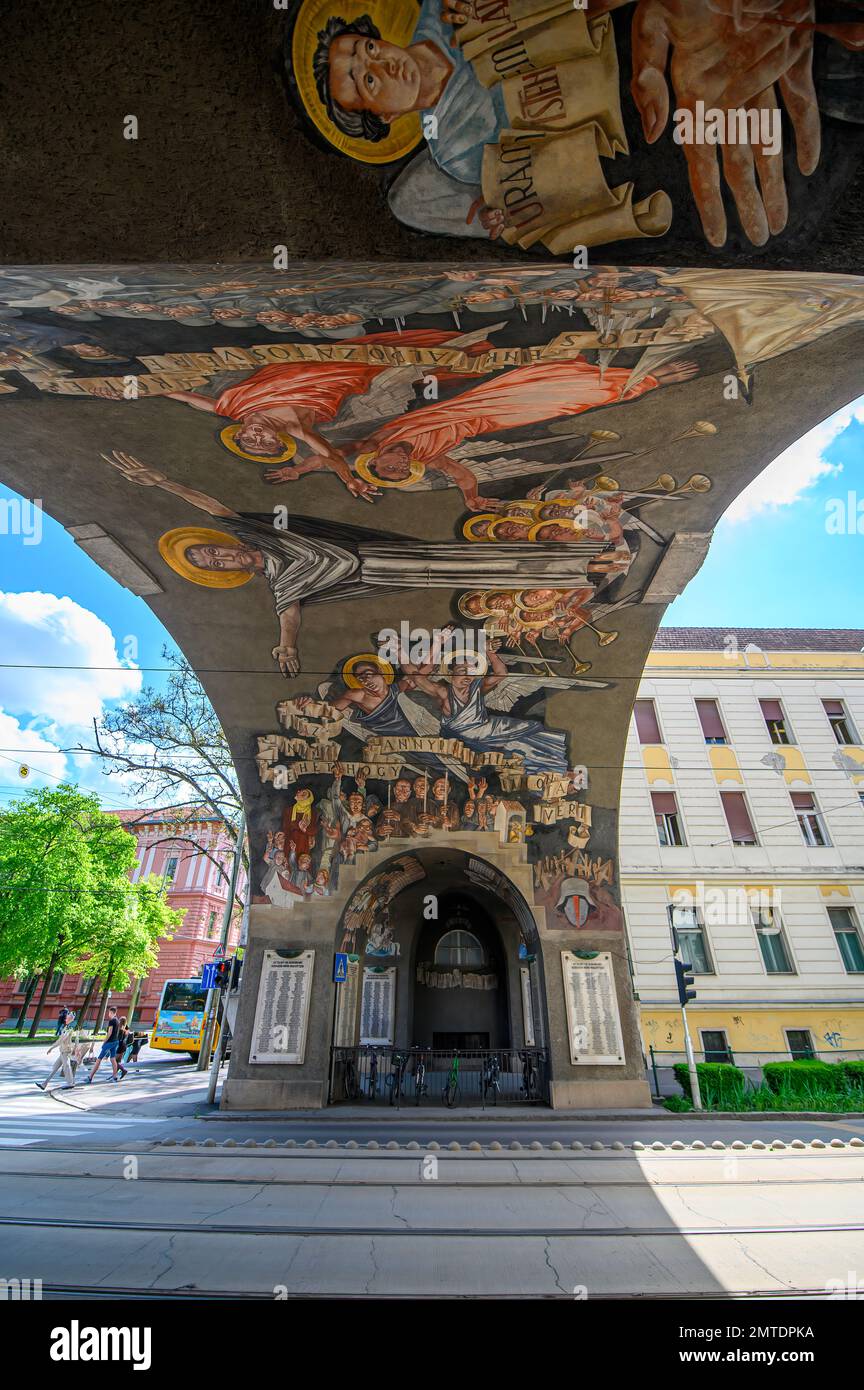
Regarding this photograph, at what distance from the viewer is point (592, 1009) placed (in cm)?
1301

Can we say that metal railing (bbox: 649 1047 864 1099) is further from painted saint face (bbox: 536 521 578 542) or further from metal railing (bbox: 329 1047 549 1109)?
painted saint face (bbox: 536 521 578 542)

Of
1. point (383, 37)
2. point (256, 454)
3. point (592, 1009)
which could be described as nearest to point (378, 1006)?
point (592, 1009)

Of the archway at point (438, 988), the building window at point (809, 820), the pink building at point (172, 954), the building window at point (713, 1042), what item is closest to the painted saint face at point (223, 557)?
the archway at point (438, 988)

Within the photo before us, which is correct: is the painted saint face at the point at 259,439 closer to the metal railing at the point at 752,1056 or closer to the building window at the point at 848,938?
the metal railing at the point at 752,1056

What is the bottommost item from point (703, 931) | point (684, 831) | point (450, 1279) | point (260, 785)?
point (450, 1279)

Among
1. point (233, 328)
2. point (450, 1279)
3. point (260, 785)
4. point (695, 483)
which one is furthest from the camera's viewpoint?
point (260, 785)

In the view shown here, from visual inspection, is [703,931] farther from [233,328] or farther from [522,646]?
[233,328]

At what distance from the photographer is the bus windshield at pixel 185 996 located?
24.0m

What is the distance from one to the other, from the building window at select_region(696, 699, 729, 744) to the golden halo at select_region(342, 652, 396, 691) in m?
13.6

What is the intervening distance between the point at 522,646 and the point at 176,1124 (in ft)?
32.0

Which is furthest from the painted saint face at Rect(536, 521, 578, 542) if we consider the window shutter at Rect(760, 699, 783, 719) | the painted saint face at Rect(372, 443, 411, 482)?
the window shutter at Rect(760, 699, 783, 719)

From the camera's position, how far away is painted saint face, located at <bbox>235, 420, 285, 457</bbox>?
7.79m

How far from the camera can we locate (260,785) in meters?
13.6
